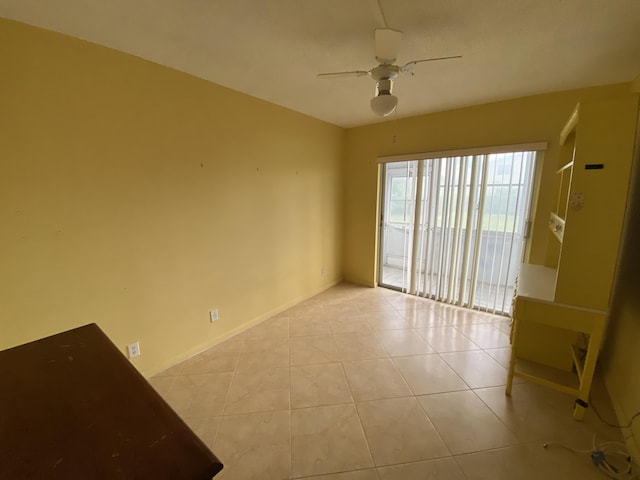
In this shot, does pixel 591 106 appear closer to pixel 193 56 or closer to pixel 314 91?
pixel 314 91

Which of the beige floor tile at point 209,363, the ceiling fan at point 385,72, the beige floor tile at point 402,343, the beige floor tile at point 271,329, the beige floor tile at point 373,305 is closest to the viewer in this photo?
the ceiling fan at point 385,72

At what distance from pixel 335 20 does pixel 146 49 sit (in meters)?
1.29

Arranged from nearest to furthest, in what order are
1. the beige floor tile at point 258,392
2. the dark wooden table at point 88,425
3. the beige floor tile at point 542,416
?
the dark wooden table at point 88,425 → the beige floor tile at point 542,416 → the beige floor tile at point 258,392

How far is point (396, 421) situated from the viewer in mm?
1717

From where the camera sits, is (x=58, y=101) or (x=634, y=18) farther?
(x=58, y=101)

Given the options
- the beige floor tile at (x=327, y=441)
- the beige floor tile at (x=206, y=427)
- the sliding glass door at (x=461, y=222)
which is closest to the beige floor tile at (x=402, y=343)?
the beige floor tile at (x=327, y=441)

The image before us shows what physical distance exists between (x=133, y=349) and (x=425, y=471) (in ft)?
6.97

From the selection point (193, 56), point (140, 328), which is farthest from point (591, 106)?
point (140, 328)

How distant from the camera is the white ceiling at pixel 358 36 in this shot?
1.38 m

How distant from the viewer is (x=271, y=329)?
9.48 feet

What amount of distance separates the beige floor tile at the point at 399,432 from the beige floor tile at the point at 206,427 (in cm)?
93

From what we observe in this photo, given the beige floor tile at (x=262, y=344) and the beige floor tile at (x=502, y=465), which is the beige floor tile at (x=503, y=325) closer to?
the beige floor tile at (x=502, y=465)

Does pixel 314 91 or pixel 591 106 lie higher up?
pixel 314 91

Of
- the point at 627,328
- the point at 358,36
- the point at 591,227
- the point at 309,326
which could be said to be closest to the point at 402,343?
the point at 309,326
